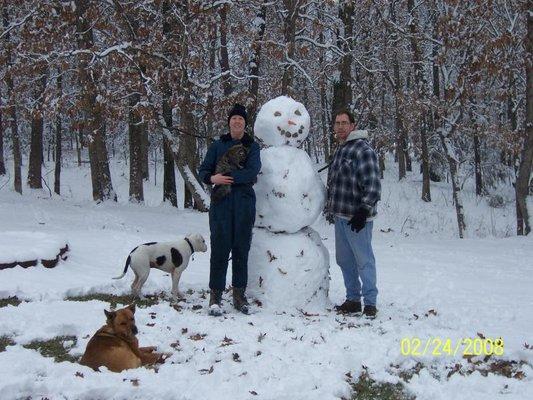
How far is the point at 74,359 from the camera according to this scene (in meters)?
4.52

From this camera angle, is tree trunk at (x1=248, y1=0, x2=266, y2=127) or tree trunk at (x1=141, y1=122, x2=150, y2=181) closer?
tree trunk at (x1=248, y1=0, x2=266, y2=127)

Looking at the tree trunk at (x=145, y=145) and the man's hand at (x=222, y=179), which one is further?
the tree trunk at (x=145, y=145)

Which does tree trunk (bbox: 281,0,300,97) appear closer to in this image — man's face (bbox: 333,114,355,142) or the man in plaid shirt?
man's face (bbox: 333,114,355,142)

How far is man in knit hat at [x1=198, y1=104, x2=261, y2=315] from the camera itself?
5.90 meters

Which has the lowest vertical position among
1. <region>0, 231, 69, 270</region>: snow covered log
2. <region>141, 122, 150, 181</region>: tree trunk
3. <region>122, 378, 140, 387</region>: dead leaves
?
<region>122, 378, 140, 387</region>: dead leaves

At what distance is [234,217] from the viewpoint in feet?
19.5

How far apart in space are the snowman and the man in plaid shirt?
28cm

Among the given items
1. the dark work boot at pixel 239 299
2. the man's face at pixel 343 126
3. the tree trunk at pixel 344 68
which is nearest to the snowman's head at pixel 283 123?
the man's face at pixel 343 126

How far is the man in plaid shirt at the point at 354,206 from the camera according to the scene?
19.3 ft

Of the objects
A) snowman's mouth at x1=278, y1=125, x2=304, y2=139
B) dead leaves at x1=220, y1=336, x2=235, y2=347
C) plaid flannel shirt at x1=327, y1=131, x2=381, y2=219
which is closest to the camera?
dead leaves at x1=220, y1=336, x2=235, y2=347

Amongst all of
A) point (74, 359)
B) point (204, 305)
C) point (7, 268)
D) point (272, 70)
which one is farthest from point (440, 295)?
point (272, 70)

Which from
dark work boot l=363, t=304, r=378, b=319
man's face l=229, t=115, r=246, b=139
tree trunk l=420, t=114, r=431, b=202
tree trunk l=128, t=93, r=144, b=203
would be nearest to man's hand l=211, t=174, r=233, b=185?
man's face l=229, t=115, r=246, b=139
